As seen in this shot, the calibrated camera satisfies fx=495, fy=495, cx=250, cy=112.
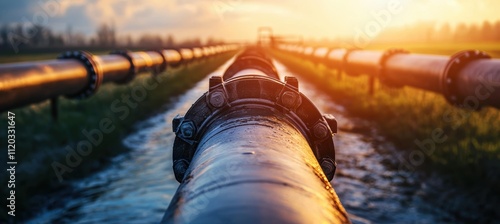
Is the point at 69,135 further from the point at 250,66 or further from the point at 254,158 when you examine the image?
the point at 254,158

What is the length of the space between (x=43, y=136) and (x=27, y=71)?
92.5 inches

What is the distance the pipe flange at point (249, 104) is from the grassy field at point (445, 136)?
340 cm

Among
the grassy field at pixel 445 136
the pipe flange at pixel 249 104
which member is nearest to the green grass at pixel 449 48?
the grassy field at pixel 445 136

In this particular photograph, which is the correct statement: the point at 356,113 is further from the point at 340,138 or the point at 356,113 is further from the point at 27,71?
the point at 27,71

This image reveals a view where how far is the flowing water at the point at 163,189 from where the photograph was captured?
4898 mm

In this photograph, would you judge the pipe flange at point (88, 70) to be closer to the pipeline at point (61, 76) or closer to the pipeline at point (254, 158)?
the pipeline at point (61, 76)

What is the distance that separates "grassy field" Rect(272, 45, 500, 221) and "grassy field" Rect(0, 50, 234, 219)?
4460mm

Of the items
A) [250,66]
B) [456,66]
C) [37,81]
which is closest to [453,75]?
[456,66]

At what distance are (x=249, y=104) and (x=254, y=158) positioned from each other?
0.75m

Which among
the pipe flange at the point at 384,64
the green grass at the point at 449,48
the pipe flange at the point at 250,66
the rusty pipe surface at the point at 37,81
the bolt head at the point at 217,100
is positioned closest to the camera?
the bolt head at the point at 217,100

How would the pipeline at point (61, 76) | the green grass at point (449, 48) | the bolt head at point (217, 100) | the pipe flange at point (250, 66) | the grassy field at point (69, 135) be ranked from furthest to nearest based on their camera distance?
the green grass at point (449, 48)
the grassy field at point (69, 135)
the pipeline at point (61, 76)
the pipe flange at point (250, 66)
the bolt head at point (217, 100)

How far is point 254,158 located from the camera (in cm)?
157

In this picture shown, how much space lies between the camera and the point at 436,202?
5.23 meters

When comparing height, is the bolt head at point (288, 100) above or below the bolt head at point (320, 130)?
above
